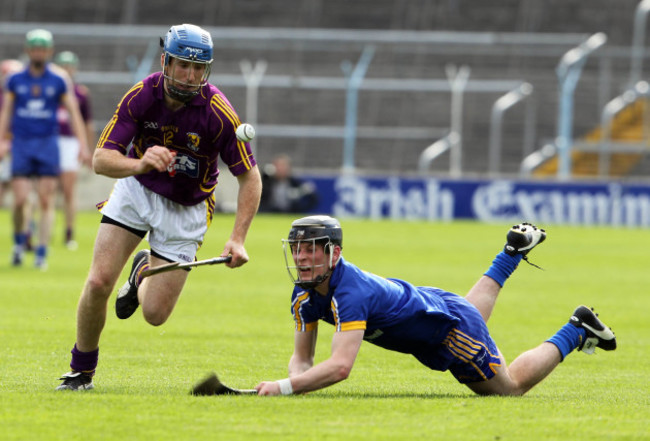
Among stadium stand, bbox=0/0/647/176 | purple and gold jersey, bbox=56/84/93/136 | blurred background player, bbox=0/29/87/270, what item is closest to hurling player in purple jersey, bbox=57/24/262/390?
blurred background player, bbox=0/29/87/270

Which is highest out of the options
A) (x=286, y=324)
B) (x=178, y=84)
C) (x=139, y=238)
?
(x=178, y=84)

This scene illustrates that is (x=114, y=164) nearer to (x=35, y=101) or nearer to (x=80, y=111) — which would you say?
(x=35, y=101)

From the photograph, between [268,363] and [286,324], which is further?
[286,324]

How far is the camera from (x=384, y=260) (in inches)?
652

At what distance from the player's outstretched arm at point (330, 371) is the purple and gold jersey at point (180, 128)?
1.25 metres

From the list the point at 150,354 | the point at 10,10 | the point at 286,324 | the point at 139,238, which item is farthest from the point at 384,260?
the point at 10,10

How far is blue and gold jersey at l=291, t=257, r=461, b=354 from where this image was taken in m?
6.01

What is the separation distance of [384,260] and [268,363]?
28.6 feet

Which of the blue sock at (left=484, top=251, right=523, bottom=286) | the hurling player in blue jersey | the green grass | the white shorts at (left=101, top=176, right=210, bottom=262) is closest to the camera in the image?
the green grass

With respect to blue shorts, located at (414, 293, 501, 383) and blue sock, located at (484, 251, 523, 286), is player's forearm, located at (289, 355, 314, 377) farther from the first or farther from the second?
blue sock, located at (484, 251, 523, 286)

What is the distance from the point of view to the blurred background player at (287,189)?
25.0 m

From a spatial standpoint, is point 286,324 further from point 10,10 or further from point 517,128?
point 10,10

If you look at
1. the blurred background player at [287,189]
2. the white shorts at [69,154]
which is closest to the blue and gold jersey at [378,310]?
the white shorts at [69,154]

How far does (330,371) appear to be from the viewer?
19.2ft
